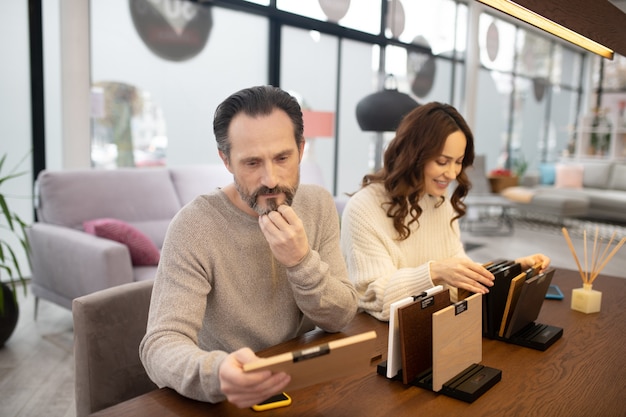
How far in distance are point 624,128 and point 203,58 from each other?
301 inches

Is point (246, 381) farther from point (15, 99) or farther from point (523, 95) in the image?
point (523, 95)

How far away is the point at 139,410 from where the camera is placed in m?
0.97

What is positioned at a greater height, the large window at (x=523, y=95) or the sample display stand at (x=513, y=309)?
the large window at (x=523, y=95)

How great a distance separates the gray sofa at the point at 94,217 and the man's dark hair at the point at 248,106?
1.98 m

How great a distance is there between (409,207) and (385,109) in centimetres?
110

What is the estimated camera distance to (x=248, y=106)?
1175 millimetres

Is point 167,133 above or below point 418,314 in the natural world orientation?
above

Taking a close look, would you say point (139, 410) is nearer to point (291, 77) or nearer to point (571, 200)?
point (291, 77)

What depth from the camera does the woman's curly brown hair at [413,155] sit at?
1.82 m

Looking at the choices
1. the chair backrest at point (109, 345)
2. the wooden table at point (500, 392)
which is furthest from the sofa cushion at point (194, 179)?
the wooden table at point (500, 392)

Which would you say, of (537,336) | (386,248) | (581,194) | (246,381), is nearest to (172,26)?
(386,248)

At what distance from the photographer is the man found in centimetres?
109

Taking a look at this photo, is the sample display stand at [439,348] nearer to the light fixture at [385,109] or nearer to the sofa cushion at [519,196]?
the light fixture at [385,109]

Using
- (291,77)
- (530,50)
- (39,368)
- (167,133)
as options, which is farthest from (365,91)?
(39,368)
